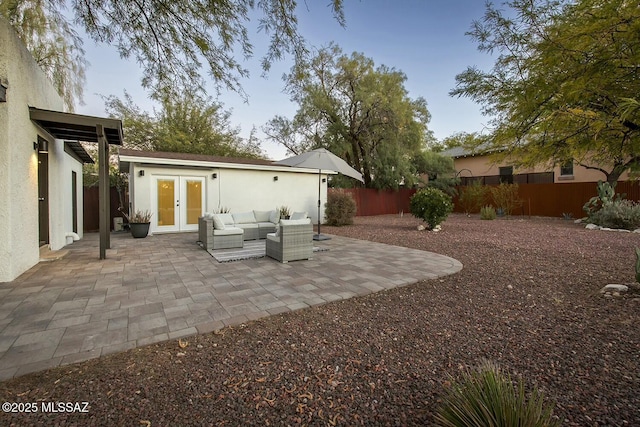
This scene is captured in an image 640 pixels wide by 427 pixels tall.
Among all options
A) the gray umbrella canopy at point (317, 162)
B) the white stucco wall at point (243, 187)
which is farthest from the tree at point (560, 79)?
the white stucco wall at point (243, 187)

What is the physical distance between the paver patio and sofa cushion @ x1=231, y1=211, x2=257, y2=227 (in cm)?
199

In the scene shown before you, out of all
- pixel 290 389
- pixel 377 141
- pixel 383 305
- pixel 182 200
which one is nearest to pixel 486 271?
pixel 383 305

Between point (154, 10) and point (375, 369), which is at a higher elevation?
point (154, 10)

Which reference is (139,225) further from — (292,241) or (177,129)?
(177,129)

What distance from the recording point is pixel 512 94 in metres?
2.48

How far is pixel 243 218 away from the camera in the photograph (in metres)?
8.33

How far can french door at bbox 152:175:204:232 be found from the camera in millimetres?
9359

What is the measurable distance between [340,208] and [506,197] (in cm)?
866

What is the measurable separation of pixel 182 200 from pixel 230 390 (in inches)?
356

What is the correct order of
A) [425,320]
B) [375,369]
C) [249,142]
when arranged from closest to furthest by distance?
[375,369]
[425,320]
[249,142]

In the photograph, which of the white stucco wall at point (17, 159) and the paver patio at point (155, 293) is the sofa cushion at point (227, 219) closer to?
the paver patio at point (155, 293)

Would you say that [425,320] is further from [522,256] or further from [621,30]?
[522,256]

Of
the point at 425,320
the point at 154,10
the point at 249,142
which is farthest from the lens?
the point at 249,142

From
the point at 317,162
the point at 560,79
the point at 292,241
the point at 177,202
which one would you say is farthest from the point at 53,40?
the point at 560,79
